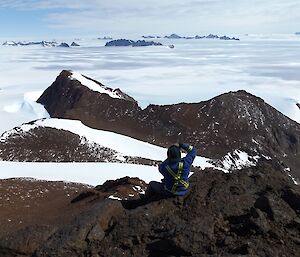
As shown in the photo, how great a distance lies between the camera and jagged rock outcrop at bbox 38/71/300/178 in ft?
133

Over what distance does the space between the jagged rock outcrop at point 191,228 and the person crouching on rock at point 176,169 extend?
0.22 m

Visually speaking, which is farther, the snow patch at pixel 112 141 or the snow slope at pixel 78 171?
the snow patch at pixel 112 141

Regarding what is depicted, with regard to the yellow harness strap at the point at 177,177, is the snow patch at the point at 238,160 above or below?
below

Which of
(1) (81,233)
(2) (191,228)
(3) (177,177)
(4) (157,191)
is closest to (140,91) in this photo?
(4) (157,191)

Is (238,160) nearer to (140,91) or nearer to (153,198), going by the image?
(153,198)

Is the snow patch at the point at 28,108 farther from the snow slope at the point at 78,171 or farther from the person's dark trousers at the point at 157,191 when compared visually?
the person's dark trousers at the point at 157,191

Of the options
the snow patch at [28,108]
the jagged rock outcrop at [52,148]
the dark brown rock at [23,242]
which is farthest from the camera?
the snow patch at [28,108]

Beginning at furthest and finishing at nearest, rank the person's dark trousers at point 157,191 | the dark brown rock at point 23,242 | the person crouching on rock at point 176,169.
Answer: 1. the person's dark trousers at point 157,191
2. the person crouching on rock at point 176,169
3. the dark brown rock at point 23,242

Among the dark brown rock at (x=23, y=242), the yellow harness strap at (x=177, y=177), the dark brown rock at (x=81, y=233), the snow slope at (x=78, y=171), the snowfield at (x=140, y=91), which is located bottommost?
the snowfield at (x=140, y=91)

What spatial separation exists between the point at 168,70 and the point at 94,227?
345ft

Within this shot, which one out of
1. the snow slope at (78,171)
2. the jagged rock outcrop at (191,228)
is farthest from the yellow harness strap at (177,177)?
the snow slope at (78,171)

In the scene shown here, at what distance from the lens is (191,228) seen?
336 inches

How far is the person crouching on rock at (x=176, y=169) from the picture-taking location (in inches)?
387

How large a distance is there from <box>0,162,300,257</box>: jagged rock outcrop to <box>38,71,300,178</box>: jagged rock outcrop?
93.1ft
